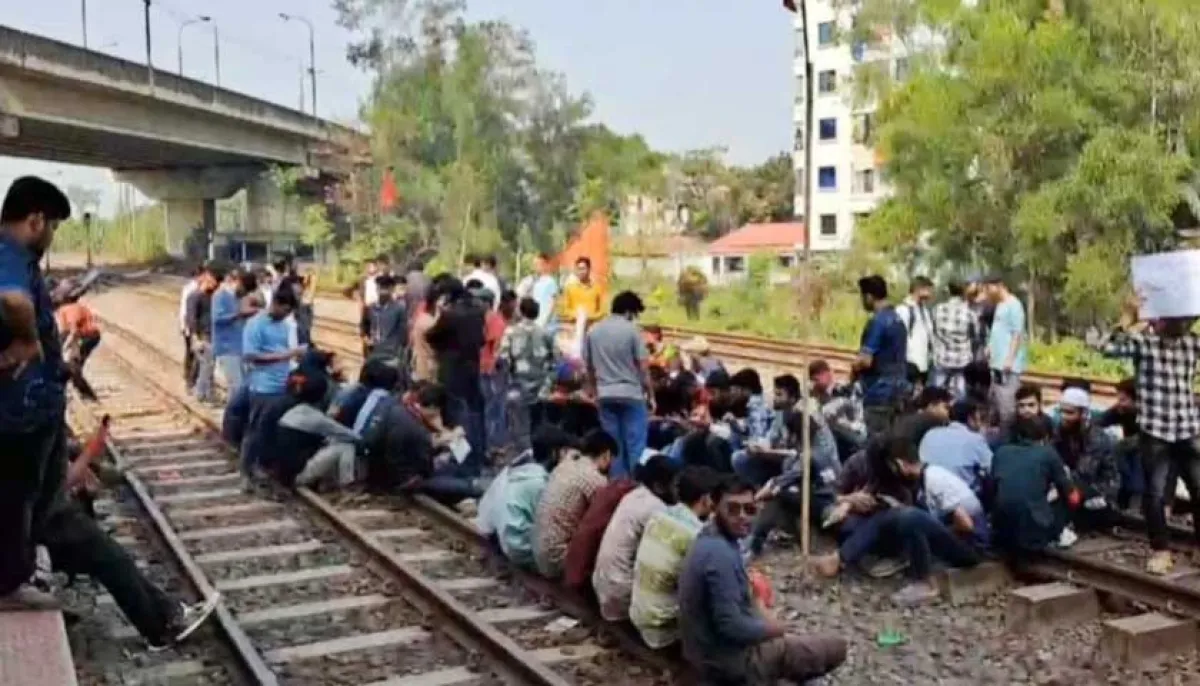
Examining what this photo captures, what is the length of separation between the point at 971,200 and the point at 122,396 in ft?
52.0

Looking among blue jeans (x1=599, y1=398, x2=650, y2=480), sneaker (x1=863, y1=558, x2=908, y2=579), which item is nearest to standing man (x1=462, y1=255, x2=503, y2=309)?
blue jeans (x1=599, y1=398, x2=650, y2=480)

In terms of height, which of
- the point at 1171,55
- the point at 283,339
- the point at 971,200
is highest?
the point at 1171,55

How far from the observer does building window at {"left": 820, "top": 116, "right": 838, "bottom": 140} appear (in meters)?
63.0

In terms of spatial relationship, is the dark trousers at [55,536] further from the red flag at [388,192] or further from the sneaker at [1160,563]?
the red flag at [388,192]

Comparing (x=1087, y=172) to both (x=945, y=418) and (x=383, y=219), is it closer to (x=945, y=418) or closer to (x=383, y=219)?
(x=945, y=418)

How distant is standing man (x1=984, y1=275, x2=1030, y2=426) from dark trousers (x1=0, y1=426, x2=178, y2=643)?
23.2 ft

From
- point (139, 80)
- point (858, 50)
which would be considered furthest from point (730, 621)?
point (139, 80)

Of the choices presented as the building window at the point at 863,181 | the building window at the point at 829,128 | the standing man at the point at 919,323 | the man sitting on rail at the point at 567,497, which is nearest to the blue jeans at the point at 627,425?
the man sitting on rail at the point at 567,497

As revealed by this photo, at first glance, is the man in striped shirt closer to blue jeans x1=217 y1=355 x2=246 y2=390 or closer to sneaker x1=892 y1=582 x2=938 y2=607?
sneaker x1=892 y1=582 x2=938 y2=607

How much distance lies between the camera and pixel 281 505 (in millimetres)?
11188

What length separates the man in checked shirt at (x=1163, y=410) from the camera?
8.14 m

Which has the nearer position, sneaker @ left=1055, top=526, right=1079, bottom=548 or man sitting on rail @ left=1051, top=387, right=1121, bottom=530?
sneaker @ left=1055, top=526, right=1079, bottom=548

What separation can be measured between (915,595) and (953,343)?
4.06 metres

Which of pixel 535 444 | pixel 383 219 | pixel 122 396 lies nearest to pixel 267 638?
pixel 535 444
